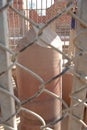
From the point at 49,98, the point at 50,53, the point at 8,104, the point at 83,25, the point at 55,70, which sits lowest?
the point at 49,98

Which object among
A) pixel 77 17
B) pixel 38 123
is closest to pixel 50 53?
pixel 38 123

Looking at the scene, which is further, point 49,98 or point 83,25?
point 49,98

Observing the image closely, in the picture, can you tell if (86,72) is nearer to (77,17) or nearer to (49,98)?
(77,17)

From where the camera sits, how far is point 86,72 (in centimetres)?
76

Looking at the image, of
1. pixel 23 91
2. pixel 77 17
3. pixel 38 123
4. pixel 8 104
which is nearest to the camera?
pixel 77 17

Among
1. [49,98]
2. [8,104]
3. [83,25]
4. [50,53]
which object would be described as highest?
[83,25]

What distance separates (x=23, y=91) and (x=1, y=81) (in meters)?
0.79

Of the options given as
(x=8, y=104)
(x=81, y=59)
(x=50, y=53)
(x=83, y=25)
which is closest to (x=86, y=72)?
(x=81, y=59)

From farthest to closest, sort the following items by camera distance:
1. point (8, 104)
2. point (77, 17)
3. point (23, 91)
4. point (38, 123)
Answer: point (23, 91) < point (38, 123) < point (8, 104) < point (77, 17)

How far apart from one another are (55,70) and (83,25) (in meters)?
0.75

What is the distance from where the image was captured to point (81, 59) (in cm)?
74

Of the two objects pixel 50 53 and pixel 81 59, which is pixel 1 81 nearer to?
pixel 81 59

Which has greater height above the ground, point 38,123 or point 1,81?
point 1,81

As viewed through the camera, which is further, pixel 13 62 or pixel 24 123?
pixel 24 123
